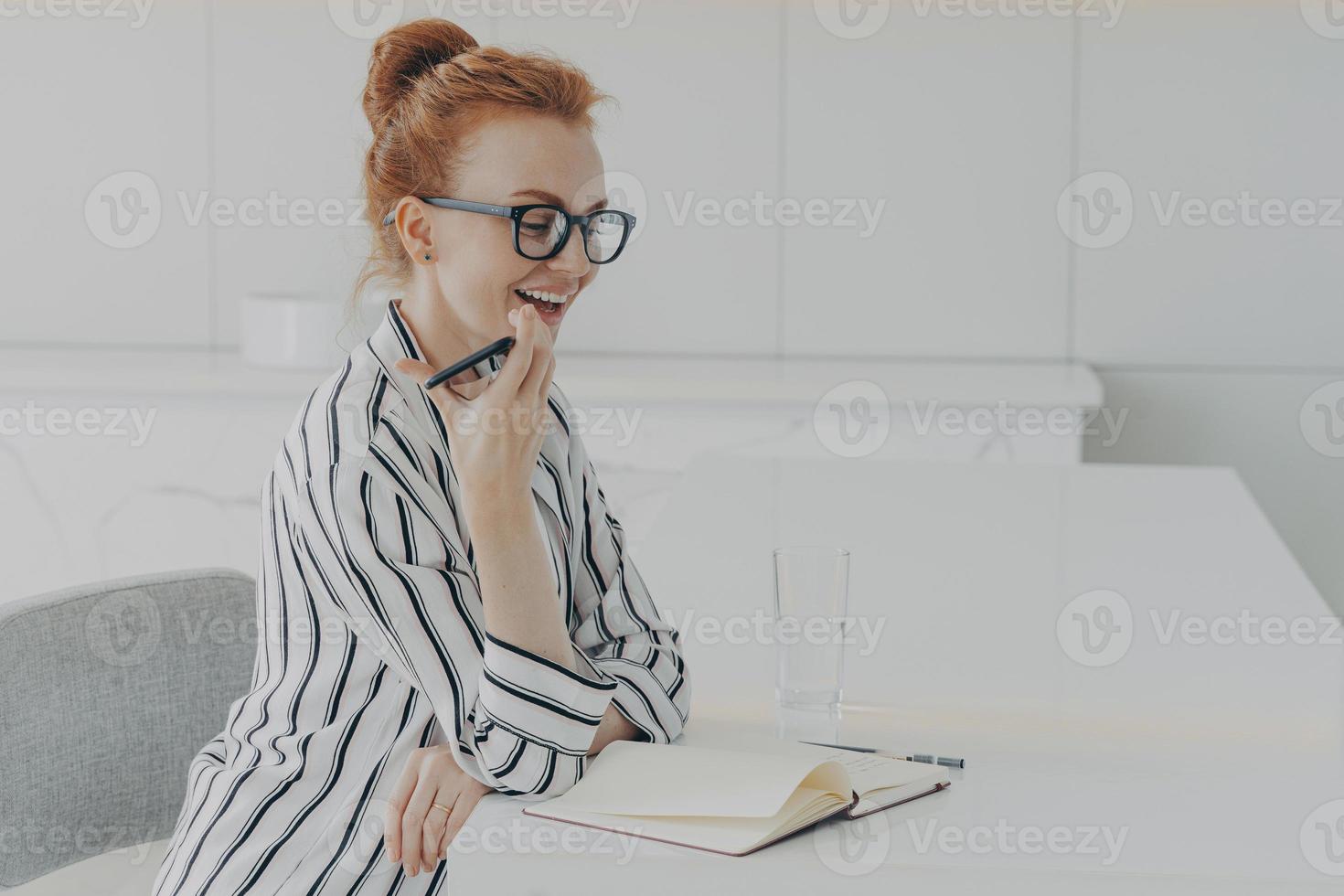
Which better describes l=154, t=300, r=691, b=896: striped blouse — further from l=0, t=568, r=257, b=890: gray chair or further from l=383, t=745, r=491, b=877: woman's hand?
l=0, t=568, r=257, b=890: gray chair

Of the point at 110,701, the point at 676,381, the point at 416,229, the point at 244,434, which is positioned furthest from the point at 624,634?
the point at 244,434

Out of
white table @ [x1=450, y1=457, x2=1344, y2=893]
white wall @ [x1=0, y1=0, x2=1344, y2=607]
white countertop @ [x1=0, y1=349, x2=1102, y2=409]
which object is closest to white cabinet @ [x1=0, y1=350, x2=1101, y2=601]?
white countertop @ [x1=0, y1=349, x2=1102, y2=409]

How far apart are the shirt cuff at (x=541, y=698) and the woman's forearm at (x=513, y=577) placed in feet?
0.03

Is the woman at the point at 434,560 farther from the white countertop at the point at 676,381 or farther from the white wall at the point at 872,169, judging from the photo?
the white wall at the point at 872,169

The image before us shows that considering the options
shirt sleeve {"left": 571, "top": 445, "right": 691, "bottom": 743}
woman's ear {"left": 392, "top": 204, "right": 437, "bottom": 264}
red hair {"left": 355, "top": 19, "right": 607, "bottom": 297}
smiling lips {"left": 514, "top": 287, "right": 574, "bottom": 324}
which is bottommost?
shirt sleeve {"left": 571, "top": 445, "right": 691, "bottom": 743}

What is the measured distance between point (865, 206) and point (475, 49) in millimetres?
1814

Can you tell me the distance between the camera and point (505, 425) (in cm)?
93

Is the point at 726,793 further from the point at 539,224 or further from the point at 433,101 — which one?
the point at 433,101

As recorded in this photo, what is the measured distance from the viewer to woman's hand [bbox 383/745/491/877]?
0.92 m

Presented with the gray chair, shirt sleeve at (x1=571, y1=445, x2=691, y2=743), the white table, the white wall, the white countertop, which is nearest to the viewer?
the white table

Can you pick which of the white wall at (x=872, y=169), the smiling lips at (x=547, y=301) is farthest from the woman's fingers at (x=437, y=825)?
the white wall at (x=872, y=169)

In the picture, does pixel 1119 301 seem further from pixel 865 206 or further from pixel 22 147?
pixel 22 147

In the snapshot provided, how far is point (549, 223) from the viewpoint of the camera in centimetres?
106

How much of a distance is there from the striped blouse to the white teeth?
0.34 feet
